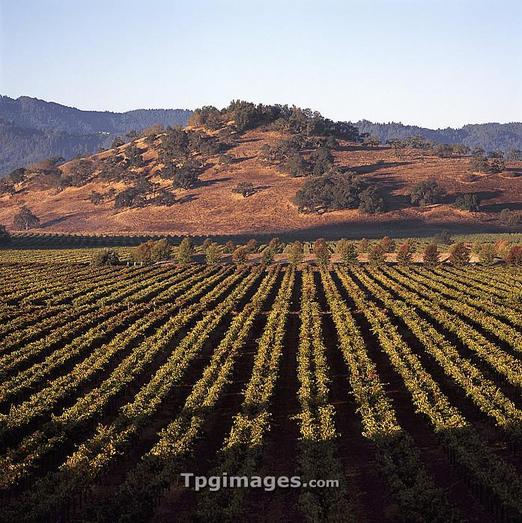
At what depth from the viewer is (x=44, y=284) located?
213ft

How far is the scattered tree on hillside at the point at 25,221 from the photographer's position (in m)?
163

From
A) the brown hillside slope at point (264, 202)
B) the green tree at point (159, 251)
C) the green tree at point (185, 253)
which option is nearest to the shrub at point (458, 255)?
the green tree at point (185, 253)

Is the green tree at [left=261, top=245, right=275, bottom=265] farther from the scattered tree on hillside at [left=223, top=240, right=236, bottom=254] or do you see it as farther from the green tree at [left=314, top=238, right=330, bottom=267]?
the scattered tree on hillside at [left=223, top=240, right=236, bottom=254]

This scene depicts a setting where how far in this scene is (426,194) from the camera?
143 m

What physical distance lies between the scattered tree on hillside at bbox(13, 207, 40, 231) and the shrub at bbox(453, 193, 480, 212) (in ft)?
326

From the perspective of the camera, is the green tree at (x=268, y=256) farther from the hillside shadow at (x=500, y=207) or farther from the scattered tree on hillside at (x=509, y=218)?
the hillside shadow at (x=500, y=207)

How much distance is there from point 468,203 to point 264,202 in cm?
4384

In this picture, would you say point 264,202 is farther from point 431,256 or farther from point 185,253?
point 431,256

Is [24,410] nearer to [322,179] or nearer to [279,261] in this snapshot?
[279,261]

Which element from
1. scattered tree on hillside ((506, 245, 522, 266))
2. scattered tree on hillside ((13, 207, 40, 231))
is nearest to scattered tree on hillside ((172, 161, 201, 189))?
scattered tree on hillside ((13, 207, 40, 231))

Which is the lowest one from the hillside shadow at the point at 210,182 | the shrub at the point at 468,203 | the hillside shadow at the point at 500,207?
the hillside shadow at the point at 500,207

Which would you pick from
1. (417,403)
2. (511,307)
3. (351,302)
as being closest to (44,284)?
(351,302)

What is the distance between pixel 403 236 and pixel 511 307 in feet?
250

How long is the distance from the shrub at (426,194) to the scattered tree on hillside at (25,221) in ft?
297
